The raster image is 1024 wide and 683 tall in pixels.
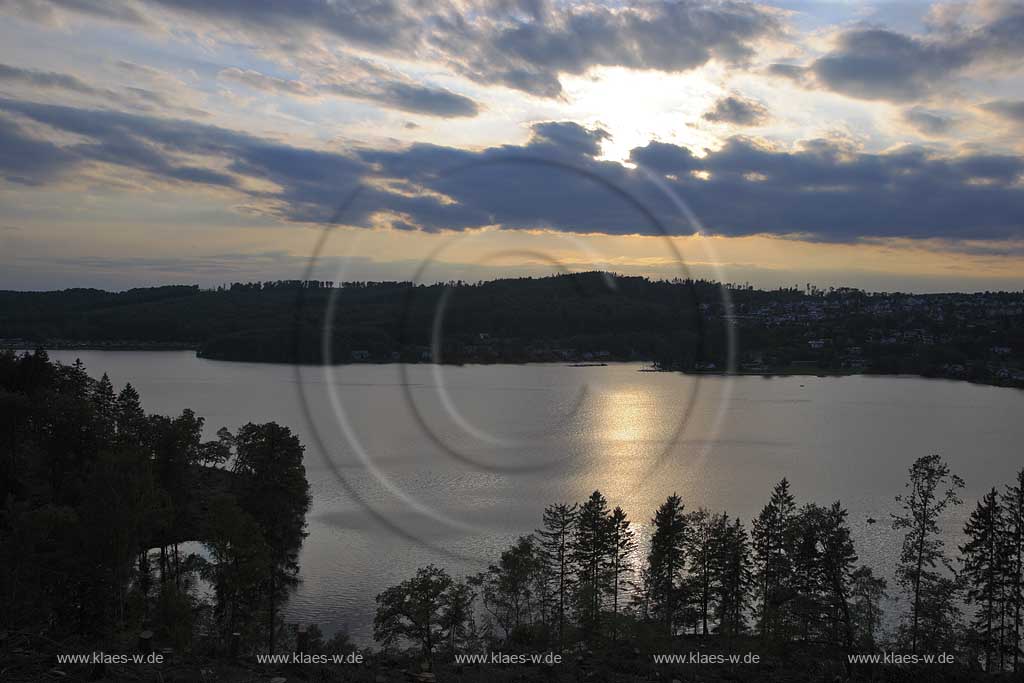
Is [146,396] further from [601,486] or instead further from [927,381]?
[927,381]

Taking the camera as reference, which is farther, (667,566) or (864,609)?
(667,566)

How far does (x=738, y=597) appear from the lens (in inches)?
446

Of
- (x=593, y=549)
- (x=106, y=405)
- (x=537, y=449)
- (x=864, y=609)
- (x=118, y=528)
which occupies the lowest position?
(x=864, y=609)

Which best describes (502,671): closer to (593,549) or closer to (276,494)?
(593,549)

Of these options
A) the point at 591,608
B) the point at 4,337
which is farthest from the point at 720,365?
the point at 4,337

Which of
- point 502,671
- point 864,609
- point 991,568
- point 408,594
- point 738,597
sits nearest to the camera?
point 502,671

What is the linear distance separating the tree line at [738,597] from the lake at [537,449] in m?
2.11

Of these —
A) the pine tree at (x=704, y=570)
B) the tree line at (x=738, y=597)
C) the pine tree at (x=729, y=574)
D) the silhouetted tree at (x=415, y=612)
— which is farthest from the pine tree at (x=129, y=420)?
the pine tree at (x=729, y=574)

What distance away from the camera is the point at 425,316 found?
13375 mm

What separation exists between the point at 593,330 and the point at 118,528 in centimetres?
3851

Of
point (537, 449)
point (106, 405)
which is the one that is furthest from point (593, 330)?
point (106, 405)

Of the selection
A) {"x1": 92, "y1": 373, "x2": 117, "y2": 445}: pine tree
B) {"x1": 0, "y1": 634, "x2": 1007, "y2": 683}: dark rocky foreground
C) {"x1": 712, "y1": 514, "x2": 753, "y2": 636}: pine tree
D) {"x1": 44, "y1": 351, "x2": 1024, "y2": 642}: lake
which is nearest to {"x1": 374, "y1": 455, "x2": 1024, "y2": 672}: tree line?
{"x1": 712, "y1": 514, "x2": 753, "y2": 636}: pine tree

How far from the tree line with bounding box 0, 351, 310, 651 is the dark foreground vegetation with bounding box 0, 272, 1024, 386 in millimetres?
8690

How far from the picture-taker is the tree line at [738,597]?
952 cm
